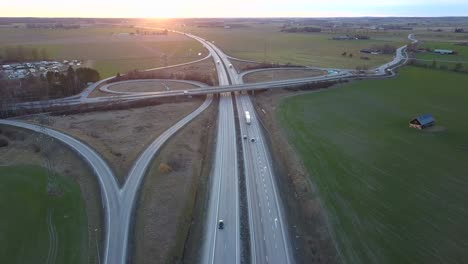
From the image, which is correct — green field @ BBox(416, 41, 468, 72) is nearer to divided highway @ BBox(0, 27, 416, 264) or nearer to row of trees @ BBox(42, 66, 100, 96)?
divided highway @ BBox(0, 27, 416, 264)

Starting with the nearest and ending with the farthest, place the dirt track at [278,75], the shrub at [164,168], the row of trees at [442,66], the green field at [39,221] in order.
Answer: the green field at [39,221] → the shrub at [164,168] → the dirt track at [278,75] → the row of trees at [442,66]

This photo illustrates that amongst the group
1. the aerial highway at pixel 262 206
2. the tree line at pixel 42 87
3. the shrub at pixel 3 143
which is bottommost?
the aerial highway at pixel 262 206

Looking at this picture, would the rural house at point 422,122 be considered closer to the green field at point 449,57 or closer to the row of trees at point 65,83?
the green field at point 449,57

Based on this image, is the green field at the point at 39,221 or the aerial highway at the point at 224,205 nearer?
the green field at the point at 39,221

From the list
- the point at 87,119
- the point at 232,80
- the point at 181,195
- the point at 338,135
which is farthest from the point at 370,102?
the point at 87,119

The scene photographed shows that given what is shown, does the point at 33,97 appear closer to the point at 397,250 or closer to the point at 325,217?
the point at 325,217

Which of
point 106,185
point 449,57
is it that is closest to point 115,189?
point 106,185

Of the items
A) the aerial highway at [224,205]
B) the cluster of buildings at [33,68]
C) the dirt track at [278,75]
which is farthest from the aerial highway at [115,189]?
the dirt track at [278,75]
